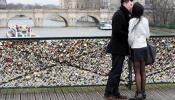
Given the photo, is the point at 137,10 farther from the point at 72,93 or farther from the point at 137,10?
the point at 72,93

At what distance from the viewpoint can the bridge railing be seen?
288 inches

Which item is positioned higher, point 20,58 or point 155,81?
point 20,58

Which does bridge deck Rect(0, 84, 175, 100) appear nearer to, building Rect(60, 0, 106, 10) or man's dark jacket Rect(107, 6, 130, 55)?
man's dark jacket Rect(107, 6, 130, 55)

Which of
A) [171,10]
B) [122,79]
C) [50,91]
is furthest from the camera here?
[171,10]

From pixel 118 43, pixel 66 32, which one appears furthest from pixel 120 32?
pixel 66 32

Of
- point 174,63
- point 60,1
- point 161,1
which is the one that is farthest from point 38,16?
point 174,63

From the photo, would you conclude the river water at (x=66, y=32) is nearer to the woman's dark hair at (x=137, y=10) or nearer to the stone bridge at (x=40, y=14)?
the stone bridge at (x=40, y=14)

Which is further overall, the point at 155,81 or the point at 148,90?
the point at 155,81

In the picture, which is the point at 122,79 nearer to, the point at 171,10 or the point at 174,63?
the point at 174,63

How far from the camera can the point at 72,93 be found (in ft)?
23.3

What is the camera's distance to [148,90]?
7.42 meters

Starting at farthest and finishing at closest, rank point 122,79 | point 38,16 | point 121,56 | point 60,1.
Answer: point 60,1
point 38,16
point 122,79
point 121,56

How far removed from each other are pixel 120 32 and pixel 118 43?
0.20 m

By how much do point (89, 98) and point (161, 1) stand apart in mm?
71393
